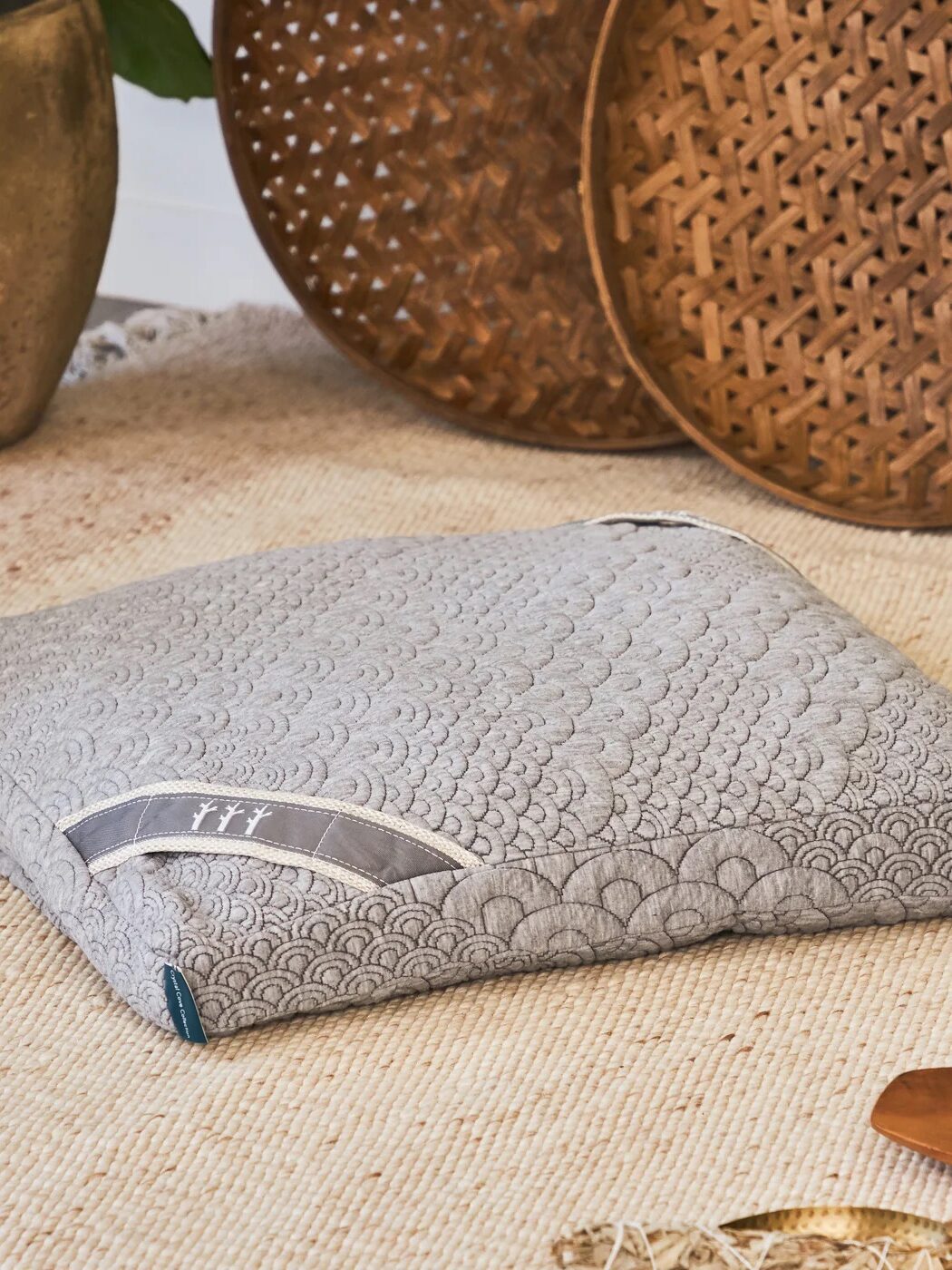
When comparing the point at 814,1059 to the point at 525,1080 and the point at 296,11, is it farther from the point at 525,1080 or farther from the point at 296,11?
the point at 296,11

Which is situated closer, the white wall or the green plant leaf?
the green plant leaf

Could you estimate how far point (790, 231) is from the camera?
1222mm

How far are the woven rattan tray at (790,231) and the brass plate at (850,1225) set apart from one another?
0.74 m

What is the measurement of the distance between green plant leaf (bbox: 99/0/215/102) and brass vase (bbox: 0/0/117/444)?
13 cm

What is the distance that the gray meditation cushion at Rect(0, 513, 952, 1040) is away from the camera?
Result: 709 millimetres

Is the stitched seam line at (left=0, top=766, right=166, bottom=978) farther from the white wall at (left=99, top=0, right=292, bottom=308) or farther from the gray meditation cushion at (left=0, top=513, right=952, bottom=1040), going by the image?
the white wall at (left=99, top=0, right=292, bottom=308)

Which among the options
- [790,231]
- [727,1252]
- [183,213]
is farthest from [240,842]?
[183,213]

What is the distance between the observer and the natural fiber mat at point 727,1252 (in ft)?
1.89

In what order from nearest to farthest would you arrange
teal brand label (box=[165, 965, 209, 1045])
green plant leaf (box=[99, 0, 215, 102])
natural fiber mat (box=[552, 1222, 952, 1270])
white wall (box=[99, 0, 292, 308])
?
natural fiber mat (box=[552, 1222, 952, 1270]) → teal brand label (box=[165, 965, 209, 1045]) → green plant leaf (box=[99, 0, 215, 102]) → white wall (box=[99, 0, 292, 308])

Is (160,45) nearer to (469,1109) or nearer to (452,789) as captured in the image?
(452,789)

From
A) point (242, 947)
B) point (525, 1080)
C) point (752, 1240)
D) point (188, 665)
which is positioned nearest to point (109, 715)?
point (188, 665)

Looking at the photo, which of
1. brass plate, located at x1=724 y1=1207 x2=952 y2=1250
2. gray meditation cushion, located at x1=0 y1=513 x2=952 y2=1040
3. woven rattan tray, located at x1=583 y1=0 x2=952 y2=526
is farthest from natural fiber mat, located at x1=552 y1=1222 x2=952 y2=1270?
woven rattan tray, located at x1=583 y1=0 x2=952 y2=526

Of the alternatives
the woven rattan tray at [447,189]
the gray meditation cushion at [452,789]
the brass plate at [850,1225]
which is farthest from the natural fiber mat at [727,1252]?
the woven rattan tray at [447,189]

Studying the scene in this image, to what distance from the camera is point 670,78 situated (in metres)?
1.22
